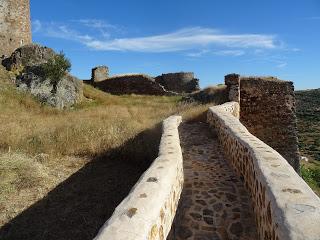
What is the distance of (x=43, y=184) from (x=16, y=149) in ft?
6.96

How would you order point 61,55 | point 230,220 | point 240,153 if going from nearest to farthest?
point 230,220 → point 240,153 → point 61,55

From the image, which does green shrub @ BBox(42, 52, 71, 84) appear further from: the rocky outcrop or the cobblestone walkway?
the cobblestone walkway

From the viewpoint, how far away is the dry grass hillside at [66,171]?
585 centimetres

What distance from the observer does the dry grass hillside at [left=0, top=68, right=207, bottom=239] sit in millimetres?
5848

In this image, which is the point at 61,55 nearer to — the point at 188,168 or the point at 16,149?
the point at 16,149

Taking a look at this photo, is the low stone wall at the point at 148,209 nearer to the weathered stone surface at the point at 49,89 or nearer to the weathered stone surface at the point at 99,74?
the weathered stone surface at the point at 49,89

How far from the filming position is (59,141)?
943 centimetres

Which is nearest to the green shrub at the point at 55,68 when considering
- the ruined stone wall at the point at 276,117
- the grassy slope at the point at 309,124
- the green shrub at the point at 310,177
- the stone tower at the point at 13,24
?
the stone tower at the point at 13,24

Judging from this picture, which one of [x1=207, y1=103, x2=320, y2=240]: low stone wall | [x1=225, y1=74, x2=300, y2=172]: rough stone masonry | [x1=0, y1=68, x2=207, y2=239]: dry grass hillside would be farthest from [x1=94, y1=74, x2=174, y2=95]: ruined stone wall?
[x1=207, y1=103, x2=320, y2=240]: low stone wall

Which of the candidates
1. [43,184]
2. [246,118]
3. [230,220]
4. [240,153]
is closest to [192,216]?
[230,220]

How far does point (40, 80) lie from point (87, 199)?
11846 mm

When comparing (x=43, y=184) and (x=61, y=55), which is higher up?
(x=61, y=55)

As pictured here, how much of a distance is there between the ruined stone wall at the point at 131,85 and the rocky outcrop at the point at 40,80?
6722mm

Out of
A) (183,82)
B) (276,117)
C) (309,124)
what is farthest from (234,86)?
(309,124)
